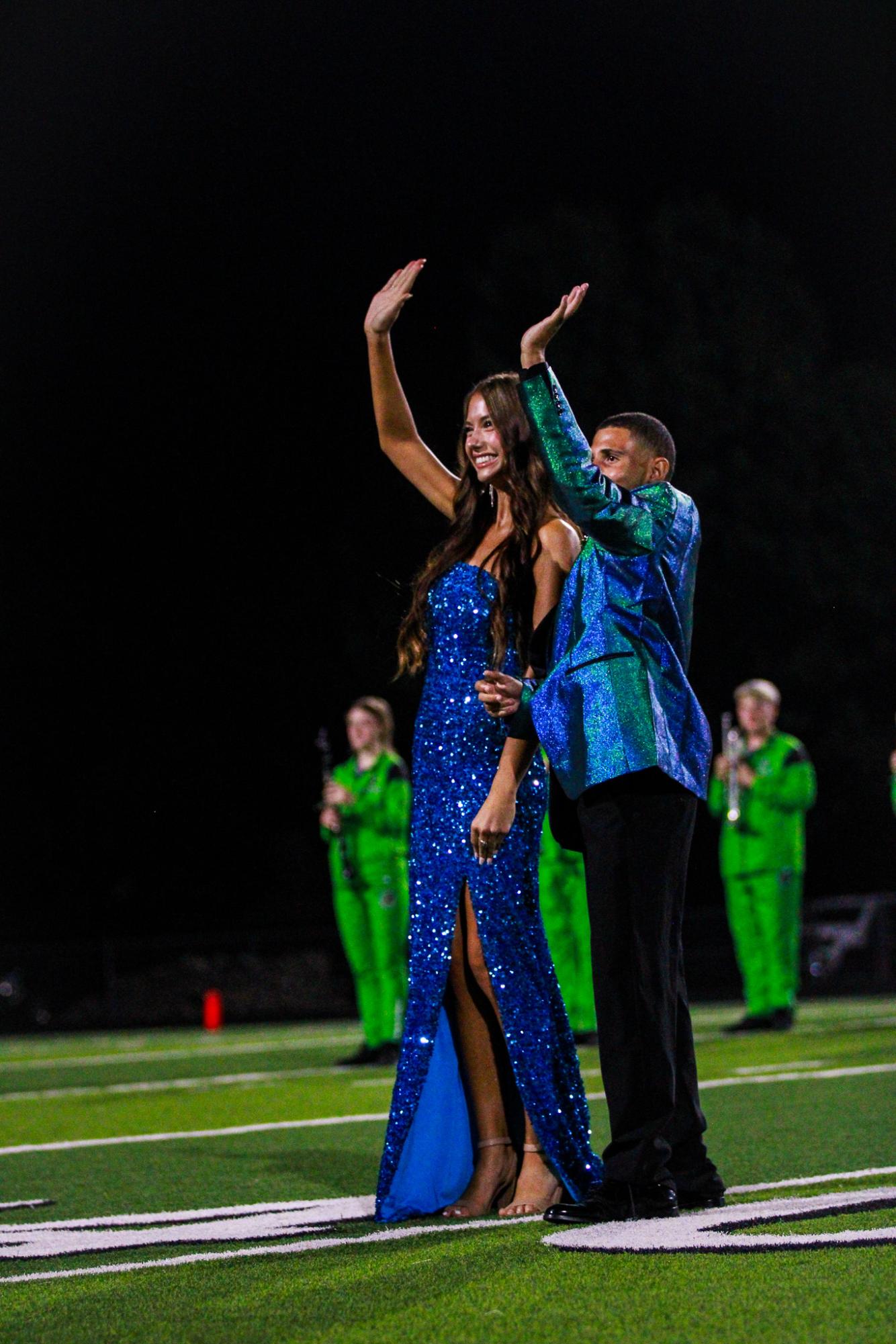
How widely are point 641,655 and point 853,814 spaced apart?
23.8 metres

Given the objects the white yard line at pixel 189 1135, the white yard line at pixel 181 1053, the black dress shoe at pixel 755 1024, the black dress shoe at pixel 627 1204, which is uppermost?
the white yard line at pixel 181 1053

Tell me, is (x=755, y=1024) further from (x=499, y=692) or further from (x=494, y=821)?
(x=499, y=692)

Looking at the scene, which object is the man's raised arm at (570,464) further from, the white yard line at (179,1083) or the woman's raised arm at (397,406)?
the white yard line at (179,1083)

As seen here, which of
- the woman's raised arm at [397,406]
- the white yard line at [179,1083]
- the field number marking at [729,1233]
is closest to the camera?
the field number marking at [729,1233]

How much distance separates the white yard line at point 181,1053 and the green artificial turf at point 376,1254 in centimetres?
281

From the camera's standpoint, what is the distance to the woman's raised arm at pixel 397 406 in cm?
529

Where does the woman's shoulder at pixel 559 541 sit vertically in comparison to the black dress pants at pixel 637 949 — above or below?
above

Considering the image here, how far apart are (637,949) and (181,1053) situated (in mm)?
10335

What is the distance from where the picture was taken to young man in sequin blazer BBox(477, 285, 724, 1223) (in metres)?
4.51

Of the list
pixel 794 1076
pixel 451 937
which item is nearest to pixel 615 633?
pixel 451 937

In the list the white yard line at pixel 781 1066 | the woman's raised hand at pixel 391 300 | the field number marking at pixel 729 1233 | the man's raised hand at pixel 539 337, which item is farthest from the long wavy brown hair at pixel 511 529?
the white yard line at pixel 781 1066

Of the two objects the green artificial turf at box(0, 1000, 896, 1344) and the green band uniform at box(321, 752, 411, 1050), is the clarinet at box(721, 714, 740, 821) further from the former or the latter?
the green artificial turf at box(0, 1000, 896, 1344)

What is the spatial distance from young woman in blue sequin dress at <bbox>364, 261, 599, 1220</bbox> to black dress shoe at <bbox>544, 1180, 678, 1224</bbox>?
17.1 inches

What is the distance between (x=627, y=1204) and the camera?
14.8ft
